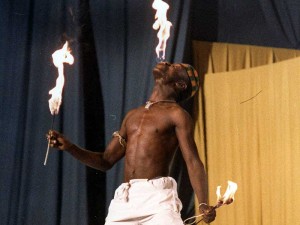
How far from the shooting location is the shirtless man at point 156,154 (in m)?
2.40

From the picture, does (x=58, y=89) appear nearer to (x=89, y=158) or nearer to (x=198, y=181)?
(x=89, y=158)

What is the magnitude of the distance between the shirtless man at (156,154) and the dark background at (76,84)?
1.23 metres

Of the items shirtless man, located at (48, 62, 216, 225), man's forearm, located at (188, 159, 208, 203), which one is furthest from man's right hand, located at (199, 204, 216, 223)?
man's forearm, located at (188, 159, 208, 203)

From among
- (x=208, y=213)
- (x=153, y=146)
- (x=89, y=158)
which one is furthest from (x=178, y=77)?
(x=208, y=213)

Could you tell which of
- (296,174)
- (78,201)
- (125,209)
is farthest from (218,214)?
(125,209)

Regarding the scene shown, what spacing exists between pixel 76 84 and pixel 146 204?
1742 millimetres

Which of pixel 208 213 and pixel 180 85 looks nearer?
pixel 208 213

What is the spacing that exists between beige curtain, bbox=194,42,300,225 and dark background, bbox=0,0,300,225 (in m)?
0.23

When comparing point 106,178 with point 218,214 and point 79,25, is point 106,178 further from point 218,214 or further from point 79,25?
point 79,25

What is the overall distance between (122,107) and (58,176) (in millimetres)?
671

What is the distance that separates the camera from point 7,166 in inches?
154

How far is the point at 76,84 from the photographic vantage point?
3.97 metres

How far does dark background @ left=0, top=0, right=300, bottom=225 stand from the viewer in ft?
12.9

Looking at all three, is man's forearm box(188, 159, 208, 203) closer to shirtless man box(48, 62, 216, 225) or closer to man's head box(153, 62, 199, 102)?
shirtless man box(48, 62, 216, 225)
